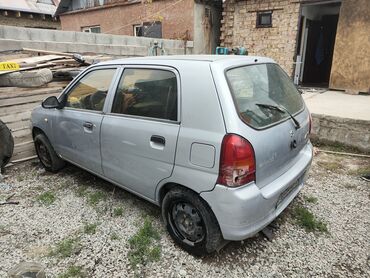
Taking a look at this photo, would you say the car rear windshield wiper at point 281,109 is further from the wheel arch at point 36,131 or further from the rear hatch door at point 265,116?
the wheel arch at point 36,131

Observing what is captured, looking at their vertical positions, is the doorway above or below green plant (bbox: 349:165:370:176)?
above

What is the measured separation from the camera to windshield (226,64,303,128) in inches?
86.8

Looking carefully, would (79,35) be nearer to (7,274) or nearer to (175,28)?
(175,28)

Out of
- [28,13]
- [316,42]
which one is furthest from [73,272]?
[28,13]

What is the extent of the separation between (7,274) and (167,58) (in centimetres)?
230

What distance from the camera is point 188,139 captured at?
2229 mm

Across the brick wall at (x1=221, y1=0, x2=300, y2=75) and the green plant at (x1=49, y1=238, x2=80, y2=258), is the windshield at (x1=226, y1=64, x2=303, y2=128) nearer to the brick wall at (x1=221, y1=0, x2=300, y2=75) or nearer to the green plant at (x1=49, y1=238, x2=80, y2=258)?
the green plant at (x1=49, y1=238, x2=80, y2=258)

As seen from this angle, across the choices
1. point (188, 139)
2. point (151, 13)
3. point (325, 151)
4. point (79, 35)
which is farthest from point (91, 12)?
point (188, 139)

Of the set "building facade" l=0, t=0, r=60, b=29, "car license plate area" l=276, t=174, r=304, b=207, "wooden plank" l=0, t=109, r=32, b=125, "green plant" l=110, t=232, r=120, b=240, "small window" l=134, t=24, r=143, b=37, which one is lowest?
"green plant" l=110, t=232, r=120, b=240

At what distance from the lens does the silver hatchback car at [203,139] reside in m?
2.10

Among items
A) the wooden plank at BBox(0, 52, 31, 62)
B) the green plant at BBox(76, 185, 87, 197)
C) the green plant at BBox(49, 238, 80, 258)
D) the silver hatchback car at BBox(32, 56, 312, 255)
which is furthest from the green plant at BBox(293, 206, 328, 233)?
the wooden plank at BBox(0, 52, 31, 62)

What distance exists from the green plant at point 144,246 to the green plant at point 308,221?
1510 millimetres

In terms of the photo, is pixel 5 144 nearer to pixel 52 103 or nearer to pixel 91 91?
pixel 52 103

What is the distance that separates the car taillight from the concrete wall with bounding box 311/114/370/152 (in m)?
3.68
